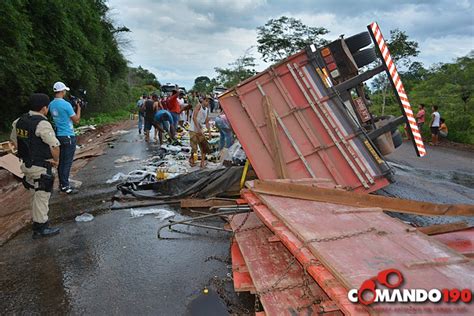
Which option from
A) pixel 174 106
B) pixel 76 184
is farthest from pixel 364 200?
pixel 174 106

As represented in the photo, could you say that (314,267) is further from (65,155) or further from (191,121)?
(191,121)

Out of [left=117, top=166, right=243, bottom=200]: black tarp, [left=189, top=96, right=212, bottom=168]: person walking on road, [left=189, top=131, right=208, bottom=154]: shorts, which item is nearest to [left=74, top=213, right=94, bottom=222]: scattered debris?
[left=117, top=166, right=243, bottom=200]: black tarp

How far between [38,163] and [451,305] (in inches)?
177

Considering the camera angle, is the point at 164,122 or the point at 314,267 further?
the point at 164,122

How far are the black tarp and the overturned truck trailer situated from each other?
1.20 m

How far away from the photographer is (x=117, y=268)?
12.0ft

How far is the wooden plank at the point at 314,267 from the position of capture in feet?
5.57

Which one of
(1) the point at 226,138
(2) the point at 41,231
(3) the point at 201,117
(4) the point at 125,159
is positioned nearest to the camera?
(2) the point at 41,231

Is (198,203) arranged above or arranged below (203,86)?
below

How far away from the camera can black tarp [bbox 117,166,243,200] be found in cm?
566

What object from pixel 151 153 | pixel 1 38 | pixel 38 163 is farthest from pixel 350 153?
pixel 1 38

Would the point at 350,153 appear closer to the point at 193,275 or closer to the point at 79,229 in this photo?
the point at 193,275

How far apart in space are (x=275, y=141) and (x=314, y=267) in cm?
252

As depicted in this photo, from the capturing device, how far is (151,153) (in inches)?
404
